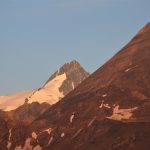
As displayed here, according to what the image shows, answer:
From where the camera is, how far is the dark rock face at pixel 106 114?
121000mm

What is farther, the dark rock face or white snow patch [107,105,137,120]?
white snow patch [107,105,137,120]

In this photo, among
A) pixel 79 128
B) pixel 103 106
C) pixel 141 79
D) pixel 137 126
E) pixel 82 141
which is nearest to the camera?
pixel 137 126

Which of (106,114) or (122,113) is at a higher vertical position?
(106,114)

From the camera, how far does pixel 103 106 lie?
527 ft

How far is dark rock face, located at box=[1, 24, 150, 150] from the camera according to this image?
12100 centimetres

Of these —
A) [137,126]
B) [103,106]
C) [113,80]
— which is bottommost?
[137,126]

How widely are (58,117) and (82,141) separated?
3435 cm

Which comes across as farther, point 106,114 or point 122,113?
point 122,113

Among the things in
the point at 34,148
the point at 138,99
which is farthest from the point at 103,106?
the point at 34,148

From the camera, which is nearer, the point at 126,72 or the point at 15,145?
the point at 15,145

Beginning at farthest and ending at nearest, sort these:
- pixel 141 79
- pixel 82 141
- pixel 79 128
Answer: pixel 141 79 < pixel 79 128 < pixel 82 141

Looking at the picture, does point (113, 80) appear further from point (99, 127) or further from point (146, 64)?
point (99, 127)

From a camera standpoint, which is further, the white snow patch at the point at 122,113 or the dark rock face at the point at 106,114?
the white snow patch at the point at 122,113

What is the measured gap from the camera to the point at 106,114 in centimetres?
15450
